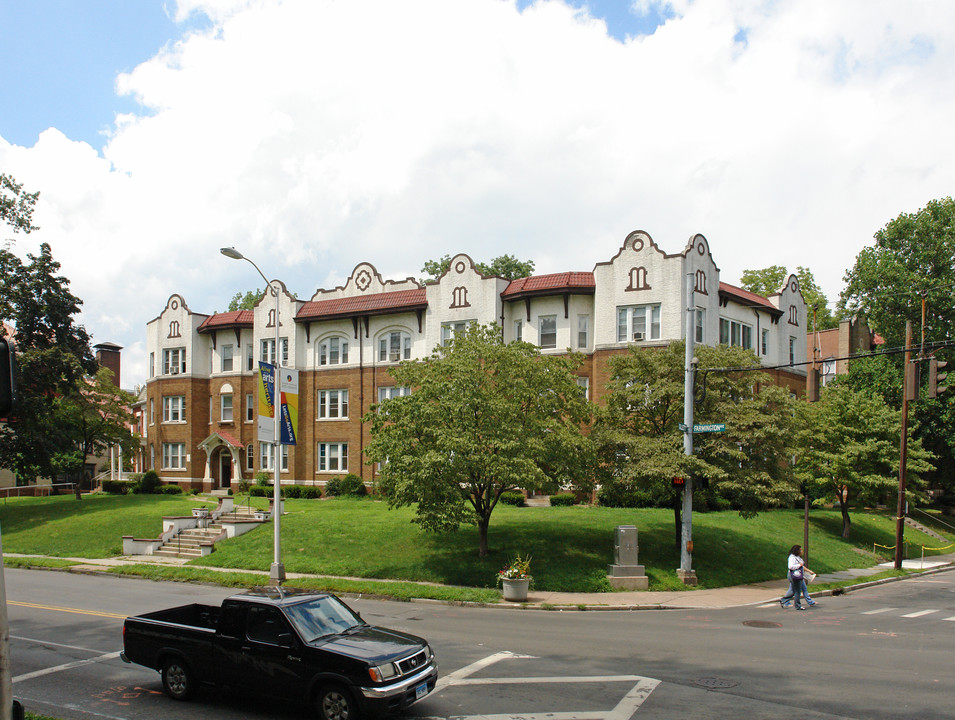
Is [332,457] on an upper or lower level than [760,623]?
upper

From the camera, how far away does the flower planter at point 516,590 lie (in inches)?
796

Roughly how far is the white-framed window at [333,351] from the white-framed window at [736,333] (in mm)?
22303

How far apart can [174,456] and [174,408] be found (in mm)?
3330

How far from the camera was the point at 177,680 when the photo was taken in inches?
428

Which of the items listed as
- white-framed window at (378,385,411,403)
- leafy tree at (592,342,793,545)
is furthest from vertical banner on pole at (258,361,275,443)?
white-framed window at (378,385,411,403)

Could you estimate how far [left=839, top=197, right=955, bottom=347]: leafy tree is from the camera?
4775 centimetres

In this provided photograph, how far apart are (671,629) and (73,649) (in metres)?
11.9

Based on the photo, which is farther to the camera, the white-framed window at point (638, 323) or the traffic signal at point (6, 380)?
the white-framed window at point (638, 323)

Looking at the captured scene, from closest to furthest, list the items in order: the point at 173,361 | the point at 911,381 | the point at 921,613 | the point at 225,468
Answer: the point at 921,613
the point at 911,381
the point at 225,468
the point at 173,361

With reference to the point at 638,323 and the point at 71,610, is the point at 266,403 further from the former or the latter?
the point at 638,323

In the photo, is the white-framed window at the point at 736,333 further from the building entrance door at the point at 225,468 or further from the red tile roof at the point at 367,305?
the building entrance door at the point at 225,468

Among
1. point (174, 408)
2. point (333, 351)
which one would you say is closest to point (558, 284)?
point (333, 351)

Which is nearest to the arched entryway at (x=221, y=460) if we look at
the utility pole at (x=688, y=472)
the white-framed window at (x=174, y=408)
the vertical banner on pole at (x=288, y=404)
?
the white-framed window at (x=174, y=408)

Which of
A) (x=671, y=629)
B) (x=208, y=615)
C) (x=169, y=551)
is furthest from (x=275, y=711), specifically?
(x=169, y=551)
